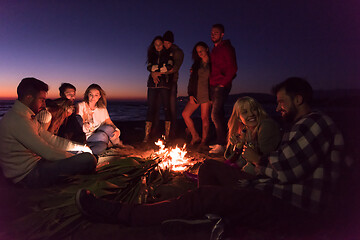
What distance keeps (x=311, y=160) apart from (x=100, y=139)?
13.5 ft

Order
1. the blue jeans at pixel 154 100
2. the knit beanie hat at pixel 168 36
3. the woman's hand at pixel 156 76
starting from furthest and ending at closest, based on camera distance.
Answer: the blue jeans at pixel 154 100 → the woman's hand at pixel 156 76 → the knit beanie hat at pixel 168 36

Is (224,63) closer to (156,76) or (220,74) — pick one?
(220,74)

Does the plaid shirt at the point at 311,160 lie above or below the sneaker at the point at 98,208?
above

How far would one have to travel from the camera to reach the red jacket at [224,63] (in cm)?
546

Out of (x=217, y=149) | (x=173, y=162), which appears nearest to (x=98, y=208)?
(x=173, y=162)

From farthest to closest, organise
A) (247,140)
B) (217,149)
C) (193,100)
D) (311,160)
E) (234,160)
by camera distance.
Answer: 1. (193,100)
2. (217,149)
3. (234,160)
4. (247,140)
5. (311,160)

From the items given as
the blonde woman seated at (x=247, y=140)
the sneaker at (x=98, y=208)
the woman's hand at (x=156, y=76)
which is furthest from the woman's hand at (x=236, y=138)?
the woman's hand at (x=156, y=76)

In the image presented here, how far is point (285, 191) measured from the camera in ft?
7.09

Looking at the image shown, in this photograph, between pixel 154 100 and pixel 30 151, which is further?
pixel 154 100

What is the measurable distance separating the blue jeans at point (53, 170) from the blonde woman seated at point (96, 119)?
1.67 m

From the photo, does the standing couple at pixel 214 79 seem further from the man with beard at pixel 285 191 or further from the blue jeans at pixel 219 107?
the man with beard at pixel 285 191

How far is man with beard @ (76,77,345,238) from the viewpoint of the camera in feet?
6.71

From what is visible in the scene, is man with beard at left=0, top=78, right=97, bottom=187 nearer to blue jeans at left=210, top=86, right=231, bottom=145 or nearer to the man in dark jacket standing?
blue jeans at left=210, top=86, right=231, bottom=145

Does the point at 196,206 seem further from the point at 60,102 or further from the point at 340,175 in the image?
the point at 60,102
